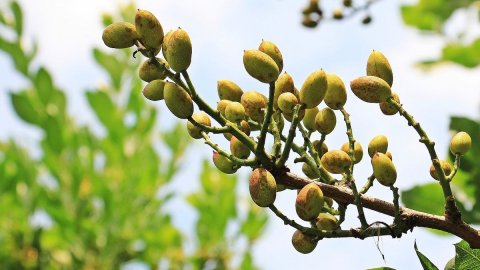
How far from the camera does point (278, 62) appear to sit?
1.75 meters

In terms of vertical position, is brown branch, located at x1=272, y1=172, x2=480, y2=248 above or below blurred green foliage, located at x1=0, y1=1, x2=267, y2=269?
below

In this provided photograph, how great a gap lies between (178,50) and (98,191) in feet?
Result: 15.4

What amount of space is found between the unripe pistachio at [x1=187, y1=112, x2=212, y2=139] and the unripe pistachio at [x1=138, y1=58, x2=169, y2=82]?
0.15m

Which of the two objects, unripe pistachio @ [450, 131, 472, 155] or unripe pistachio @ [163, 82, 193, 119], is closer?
unripe pistachio @ [163, 82, 193, 119]

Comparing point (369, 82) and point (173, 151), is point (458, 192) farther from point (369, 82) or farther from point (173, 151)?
point (173, 151)

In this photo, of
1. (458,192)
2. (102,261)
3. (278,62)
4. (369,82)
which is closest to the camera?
(369,82)

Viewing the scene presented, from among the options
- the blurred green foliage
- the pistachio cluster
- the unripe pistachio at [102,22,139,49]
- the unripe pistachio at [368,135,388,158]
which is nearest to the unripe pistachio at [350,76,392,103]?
the pistachio cluster

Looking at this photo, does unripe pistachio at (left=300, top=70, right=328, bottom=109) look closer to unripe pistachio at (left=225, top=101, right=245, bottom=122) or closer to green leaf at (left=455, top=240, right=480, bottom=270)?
unripe pistachio at (left=225, top=101, right=245, bottom=122)

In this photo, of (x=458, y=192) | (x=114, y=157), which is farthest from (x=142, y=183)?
(x=458, y=192)

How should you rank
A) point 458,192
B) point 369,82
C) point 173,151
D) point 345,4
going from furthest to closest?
point 173,151 → point 345,4 → point 458,192 → point 369,82

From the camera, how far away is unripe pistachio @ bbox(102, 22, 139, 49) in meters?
1.61

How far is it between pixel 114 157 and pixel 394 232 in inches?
199

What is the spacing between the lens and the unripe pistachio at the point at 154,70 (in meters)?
1.57

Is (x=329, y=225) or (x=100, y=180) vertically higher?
Result: (x=100, y=180)
